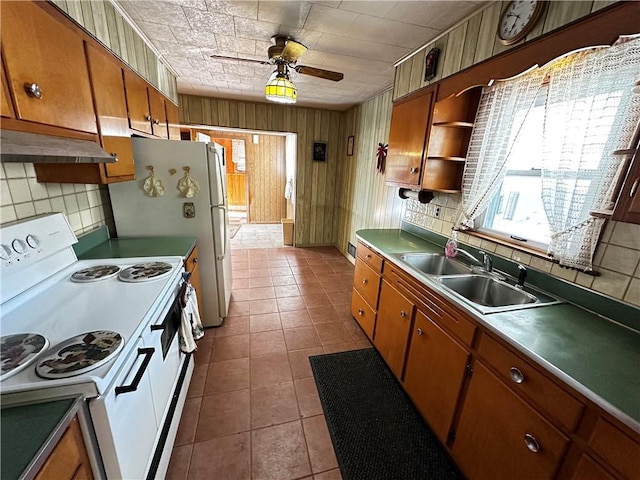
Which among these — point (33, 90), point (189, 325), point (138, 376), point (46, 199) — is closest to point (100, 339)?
point (138, 376)

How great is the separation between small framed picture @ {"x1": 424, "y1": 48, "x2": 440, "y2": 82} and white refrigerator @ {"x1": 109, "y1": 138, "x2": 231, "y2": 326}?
1.76m

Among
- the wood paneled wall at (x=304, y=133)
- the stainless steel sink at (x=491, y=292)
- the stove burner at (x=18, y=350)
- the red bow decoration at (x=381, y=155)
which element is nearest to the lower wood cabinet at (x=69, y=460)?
the stove burner at (x=18, y=350)

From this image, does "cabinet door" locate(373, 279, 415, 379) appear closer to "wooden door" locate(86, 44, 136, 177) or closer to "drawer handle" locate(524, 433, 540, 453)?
"drawer handle" locate(524, 433, 540, 453)

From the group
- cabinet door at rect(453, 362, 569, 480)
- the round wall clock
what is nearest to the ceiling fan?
the round wall clock

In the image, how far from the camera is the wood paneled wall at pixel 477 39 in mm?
1130

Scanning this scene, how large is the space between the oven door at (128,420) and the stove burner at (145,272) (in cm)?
48

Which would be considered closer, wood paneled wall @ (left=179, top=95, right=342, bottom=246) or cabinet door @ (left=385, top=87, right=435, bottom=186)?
cabinet door @ (left=385, top=87, right=435, bottom=186)

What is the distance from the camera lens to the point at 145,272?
4.85 ft

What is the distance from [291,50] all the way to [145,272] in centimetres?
190

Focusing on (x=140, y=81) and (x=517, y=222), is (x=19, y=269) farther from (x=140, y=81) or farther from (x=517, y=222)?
(x=517, y=222)

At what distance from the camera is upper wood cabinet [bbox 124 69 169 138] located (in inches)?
72.7

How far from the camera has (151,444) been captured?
1136mm

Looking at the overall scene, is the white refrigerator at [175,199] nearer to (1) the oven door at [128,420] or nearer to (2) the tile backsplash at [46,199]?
(2) the tile backsplash at [46,199]

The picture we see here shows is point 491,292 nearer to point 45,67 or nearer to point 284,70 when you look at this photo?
point 284,70
